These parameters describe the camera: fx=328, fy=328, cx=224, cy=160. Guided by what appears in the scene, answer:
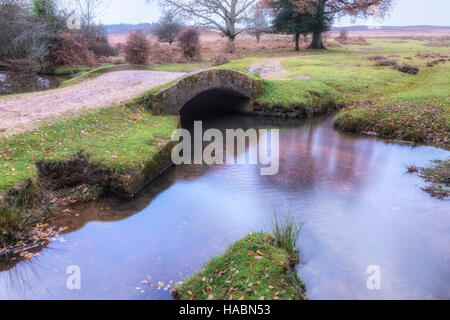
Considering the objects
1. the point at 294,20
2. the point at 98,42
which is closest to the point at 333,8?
the point at 294,20

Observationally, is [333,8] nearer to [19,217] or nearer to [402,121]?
[402,121]

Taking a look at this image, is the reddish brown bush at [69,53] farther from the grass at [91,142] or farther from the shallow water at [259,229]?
the shallow water at [259,229]

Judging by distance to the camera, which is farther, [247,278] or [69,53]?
[69,53]

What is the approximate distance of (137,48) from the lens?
93.1 feet

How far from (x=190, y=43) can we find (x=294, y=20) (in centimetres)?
1262

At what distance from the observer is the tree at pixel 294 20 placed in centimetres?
3580

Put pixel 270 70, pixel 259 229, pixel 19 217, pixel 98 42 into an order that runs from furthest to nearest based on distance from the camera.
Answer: pixel 98 42 → pixel 270 70 → pixel 259 229 → pixel 19 217

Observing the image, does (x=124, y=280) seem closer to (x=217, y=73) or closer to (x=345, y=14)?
(x=217, y=73)

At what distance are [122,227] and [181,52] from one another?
28.6m

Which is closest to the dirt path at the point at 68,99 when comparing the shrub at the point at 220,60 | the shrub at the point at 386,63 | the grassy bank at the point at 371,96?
the grassy bank at the point at 371,96

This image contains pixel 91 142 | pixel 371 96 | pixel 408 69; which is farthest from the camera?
pixel 408 69

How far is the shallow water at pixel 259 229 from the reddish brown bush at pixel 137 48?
20501mm

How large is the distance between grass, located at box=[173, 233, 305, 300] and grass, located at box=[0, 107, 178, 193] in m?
4.61

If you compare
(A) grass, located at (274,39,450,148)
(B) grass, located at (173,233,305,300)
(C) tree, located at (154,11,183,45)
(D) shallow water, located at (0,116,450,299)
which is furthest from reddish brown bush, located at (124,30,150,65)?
(B) grass, located at (173,233,305,300)
